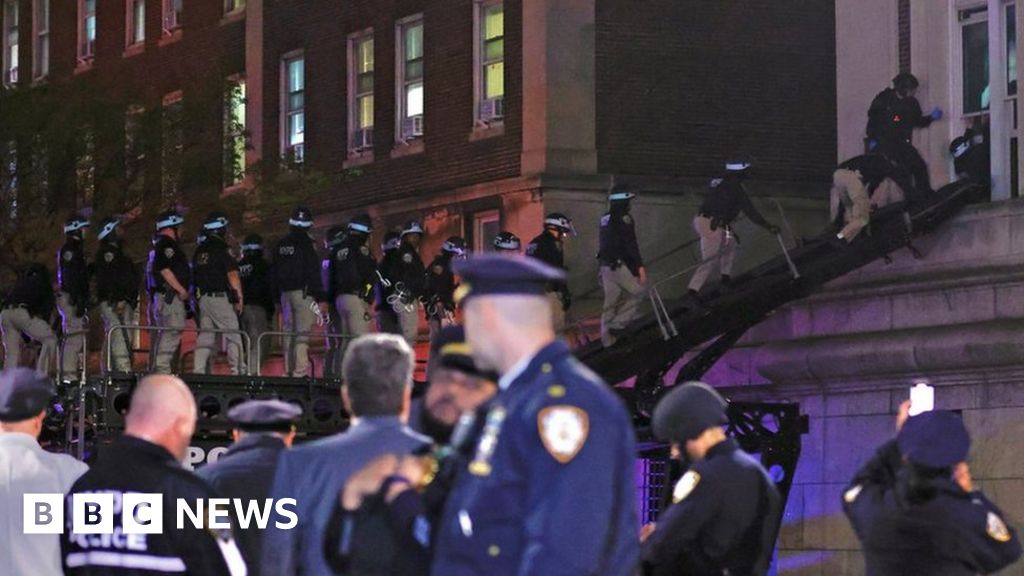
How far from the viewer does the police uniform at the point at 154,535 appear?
8375 mm

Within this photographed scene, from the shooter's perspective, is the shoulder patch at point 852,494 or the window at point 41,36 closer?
the shoulder patch at point 852,494

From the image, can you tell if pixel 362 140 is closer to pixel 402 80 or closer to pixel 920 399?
pixel 402 80

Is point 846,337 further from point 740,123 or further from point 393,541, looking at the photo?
point 393,541

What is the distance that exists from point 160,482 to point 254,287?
1703cm

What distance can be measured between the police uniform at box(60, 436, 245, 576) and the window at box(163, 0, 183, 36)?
3361 centimetres

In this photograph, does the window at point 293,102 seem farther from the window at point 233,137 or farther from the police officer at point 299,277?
the police officer at point 299,277

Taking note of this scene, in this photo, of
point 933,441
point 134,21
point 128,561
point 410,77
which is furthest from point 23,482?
point 134,21

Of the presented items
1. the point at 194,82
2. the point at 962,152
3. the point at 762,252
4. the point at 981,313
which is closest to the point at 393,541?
the point at 981,313

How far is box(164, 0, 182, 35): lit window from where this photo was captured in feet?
137

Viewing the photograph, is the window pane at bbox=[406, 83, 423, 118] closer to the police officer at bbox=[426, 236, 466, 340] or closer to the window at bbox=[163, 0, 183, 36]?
the window at bbox=[163, 0, 183, 36]

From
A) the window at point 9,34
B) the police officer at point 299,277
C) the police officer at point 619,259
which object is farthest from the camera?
the window at point 9,34

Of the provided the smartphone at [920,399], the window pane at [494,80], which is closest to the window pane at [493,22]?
the window pane at [494,80]

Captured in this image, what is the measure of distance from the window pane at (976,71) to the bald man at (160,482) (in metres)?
19.0

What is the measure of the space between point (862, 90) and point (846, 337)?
3353 mm
